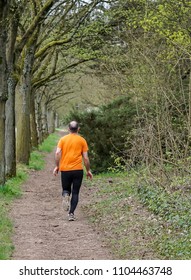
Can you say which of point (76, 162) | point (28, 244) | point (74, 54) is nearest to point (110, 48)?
point (74, 54)

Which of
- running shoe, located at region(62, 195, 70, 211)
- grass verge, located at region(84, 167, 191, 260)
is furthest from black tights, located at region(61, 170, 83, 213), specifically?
grass verge, located at region(84, 167, 191, 260)

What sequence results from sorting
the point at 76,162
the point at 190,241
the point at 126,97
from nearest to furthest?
the point at 190,241 → the point at 76,162 → the point at 126,97

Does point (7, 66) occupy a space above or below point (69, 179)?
above

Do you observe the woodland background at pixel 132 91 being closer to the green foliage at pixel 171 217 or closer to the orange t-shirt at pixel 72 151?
the green foliage at pixel 171 217

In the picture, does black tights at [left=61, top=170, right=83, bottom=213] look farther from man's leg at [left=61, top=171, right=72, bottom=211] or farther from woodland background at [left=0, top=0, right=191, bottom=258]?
woodland background at [left=0, top=0, right=191, bottom=258]

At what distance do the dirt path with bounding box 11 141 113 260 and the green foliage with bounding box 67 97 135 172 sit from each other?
6262mm

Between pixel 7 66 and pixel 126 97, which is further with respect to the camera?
pixel 126 97

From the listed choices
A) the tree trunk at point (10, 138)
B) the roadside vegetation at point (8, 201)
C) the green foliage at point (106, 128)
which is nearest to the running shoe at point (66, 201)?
the roadside vegetation at point (8, 201)

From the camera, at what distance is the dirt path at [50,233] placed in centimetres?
980

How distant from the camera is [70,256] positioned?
9672 mm

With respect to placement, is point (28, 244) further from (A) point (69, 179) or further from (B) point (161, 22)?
(B) point (161, 22)

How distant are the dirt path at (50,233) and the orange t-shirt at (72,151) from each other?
1.20m

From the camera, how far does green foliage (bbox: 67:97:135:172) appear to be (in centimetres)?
2314

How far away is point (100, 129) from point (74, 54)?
484cm
